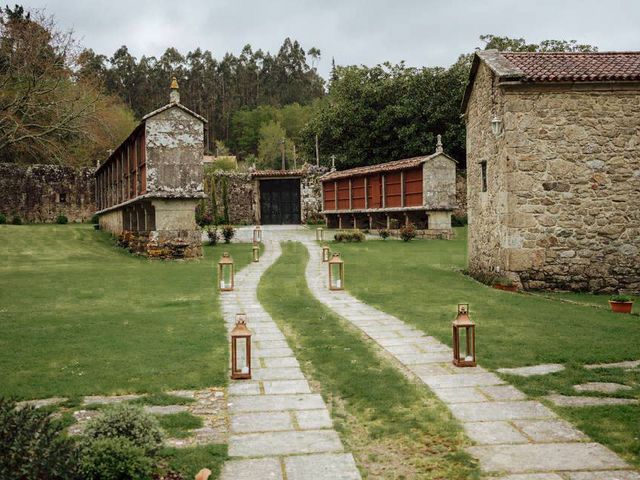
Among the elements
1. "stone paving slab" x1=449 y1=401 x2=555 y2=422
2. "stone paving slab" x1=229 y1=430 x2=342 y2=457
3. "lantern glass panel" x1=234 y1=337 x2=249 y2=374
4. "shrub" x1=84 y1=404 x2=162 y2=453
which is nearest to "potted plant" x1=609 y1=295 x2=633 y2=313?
"stone paving slab" x1=449 y1=401 x2=555 y2=422

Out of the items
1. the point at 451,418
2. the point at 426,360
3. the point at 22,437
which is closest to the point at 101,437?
the point at 22,437

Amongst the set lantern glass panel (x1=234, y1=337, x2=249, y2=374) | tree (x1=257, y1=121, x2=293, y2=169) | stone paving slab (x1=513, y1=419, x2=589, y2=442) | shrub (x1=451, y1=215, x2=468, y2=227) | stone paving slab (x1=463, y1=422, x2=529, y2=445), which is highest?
tree (x1=257, y1=121, x2=293, y2=169)

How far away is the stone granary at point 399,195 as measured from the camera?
88.1 ft

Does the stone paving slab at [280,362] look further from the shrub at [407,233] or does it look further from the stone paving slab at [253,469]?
the shrub at [407,233]

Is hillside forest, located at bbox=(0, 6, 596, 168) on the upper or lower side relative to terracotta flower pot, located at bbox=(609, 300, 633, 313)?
upper

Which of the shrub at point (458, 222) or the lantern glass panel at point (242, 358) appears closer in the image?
the lantern glass panel at point (242, 358)

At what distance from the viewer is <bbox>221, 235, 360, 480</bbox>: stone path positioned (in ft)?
14.0

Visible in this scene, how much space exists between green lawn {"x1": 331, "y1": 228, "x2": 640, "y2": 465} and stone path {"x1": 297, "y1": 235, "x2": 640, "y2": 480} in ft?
0.68

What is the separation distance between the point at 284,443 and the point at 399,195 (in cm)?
2455

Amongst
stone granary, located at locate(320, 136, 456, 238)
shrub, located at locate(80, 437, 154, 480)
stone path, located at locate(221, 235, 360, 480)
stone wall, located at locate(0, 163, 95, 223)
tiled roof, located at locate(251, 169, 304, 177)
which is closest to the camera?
shrub, located at locate(80, 437, 154, 480)

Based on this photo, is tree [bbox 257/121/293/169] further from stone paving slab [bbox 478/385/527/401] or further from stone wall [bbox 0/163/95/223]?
stone paving slab [bbox 478/385/527/401]

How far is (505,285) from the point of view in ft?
47.3

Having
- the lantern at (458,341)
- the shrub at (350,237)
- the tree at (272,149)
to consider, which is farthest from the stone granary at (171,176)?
the tree at (272,149)

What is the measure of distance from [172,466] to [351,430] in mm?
1545
